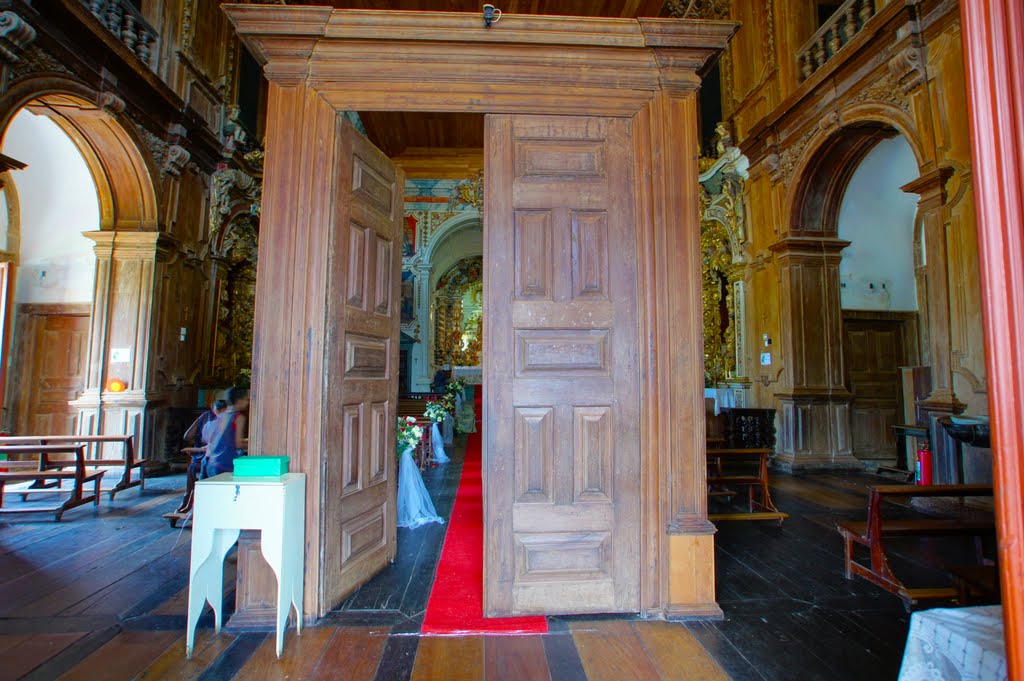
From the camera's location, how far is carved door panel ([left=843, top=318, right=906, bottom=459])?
7470 millimetres

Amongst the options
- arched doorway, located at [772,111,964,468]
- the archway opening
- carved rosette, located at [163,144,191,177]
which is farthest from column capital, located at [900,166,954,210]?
the archway opening

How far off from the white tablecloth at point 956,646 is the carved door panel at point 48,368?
8.98 meters

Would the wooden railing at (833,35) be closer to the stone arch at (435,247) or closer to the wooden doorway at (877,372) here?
the wooden doorway at (877,372)

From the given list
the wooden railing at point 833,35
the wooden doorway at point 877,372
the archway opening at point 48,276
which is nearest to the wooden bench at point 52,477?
the archway opening at point 48,276

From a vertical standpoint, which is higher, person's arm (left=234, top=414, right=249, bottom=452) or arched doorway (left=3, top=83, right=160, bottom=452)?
arched doorway (left=3, top=83, right=160, bottom=452)

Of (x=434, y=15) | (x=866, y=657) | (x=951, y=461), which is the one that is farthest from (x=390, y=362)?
(x=951, y=461)

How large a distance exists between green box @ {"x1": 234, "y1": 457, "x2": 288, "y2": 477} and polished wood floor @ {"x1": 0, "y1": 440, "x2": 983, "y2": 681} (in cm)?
76

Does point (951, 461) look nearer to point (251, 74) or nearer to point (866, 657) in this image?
point (866, 657)

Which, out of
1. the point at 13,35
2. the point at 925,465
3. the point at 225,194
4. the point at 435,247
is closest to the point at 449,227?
the point at 435,247

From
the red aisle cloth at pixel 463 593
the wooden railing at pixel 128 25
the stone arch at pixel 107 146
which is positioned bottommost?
the red aisle cloth at pixel 463 593

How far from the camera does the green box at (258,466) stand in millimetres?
2277

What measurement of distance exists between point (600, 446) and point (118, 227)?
23.5 feet

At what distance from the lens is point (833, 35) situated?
6266 millimetres

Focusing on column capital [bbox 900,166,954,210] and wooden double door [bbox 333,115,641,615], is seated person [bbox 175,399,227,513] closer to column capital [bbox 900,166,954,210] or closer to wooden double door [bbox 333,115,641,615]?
wooden double door [bbox 333,115,641,615]
